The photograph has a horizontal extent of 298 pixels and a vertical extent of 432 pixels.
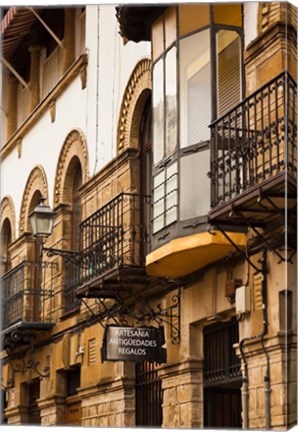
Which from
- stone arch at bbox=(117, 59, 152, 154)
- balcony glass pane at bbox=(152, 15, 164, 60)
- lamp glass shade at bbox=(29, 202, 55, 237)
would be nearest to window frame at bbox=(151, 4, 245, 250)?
balcony glass pane at bbox=(152, 15, 164, 60)

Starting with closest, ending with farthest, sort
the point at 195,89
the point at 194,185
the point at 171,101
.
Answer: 1. the point at 194,185
2. the point at 195,89
3. the point at 171,101

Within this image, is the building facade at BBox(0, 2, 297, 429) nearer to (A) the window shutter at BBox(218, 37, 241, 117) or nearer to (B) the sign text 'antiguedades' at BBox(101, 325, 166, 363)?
(A) the window shutter at BBox(218, 37, 241, 117)

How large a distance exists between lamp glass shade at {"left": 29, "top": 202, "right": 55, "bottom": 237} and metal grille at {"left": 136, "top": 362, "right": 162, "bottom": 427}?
1.48m

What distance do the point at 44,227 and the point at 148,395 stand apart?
5.79ft

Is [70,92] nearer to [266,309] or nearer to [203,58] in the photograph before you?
[203,58]

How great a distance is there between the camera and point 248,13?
368 inches

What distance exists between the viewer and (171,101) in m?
9.96

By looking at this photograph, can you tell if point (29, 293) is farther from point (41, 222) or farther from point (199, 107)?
point (199, 107)

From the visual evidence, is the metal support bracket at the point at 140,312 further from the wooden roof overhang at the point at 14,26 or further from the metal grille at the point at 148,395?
the wooden roof overhang at the point at 14,26

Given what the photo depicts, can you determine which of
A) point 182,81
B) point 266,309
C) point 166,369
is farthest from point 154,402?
point 182,81

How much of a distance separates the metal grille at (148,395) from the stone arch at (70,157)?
5.80ft

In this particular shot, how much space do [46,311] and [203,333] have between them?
6.15 feet

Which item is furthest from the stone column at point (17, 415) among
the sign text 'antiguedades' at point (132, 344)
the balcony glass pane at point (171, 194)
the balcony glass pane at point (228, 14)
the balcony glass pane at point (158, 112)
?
the balcony glass pane at point (228, 14)

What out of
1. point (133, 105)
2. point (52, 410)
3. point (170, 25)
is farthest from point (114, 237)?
point (170, 25)
